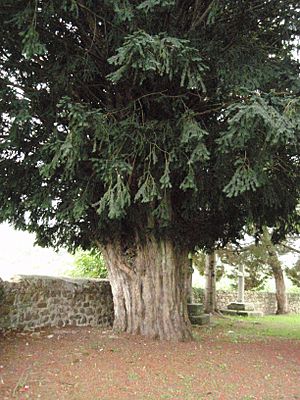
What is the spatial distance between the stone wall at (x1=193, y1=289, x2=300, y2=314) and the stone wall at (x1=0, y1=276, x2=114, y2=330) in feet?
35.3

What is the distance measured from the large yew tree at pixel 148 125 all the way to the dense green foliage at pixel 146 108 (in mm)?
26

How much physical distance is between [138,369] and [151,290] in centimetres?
227

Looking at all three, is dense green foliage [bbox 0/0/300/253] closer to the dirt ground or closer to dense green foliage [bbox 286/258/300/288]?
the dirt ground

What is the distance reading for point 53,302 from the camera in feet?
29.9

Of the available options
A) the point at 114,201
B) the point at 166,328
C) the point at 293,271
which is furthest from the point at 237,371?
the point at 293,271

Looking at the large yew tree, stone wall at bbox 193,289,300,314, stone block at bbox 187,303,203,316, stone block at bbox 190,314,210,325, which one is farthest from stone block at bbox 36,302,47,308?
stone wall at bbox 193,289,300,314

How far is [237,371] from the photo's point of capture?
5.85 m

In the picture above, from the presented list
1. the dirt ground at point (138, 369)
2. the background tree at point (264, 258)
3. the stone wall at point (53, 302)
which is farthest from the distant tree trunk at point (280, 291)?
the dirt ground at point (138, 369)

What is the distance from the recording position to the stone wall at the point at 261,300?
2036cm

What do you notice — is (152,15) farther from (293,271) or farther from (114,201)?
(293,271)

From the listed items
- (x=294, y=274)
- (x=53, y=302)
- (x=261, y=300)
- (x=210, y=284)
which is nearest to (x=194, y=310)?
(x=210, y=284)

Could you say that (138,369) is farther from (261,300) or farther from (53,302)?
(261,300)

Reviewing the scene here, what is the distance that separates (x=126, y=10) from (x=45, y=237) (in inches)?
203

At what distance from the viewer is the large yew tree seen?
557 centimetres
